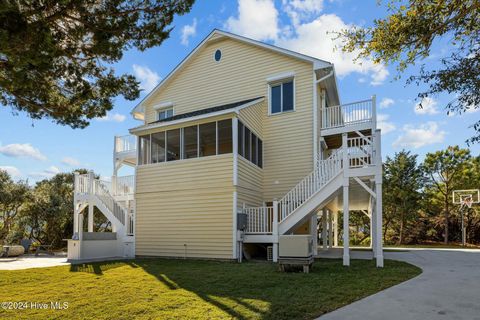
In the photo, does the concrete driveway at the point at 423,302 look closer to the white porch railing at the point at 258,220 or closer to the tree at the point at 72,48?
the white porch railing at the point at 258,220

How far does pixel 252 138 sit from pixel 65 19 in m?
8.27

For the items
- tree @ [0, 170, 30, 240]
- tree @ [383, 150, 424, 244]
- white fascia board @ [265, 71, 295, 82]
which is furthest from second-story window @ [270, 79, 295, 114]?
tree @ [0, 170, 30, 240]

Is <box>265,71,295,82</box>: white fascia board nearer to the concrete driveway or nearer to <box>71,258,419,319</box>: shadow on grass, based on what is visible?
<box>71,258,419,319</box>: shadow on grass

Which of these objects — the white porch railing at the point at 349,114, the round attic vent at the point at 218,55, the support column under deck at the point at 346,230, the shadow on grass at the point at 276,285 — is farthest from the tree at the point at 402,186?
the round attic vent at the point at 218,55

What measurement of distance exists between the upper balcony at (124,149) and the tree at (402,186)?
57.7 ft

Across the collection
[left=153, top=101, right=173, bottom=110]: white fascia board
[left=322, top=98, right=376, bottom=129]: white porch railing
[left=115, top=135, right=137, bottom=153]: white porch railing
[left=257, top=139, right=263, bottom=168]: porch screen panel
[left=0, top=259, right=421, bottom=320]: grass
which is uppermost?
[left=153, top=101, right=173, bottom=110]: white fascia board

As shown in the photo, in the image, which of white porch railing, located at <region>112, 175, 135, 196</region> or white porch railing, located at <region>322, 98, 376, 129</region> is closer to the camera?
white porch railing, located at <region>322, 98, 376, 129</region>

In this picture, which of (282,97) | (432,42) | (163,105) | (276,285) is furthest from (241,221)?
(163,105)

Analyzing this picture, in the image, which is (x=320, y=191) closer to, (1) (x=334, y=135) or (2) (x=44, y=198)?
(1) (x=334, y=135)

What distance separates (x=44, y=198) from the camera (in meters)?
18.6

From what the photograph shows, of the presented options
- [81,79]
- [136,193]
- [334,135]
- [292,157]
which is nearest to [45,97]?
[81,79]

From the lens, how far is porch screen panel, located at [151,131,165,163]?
13.0 metres

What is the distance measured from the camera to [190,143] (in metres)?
12.5

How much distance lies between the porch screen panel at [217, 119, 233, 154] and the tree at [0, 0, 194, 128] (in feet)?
14.3
